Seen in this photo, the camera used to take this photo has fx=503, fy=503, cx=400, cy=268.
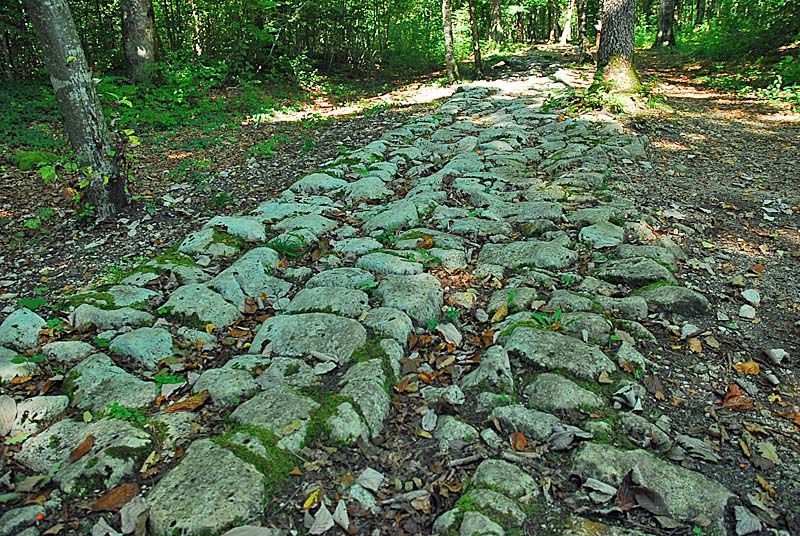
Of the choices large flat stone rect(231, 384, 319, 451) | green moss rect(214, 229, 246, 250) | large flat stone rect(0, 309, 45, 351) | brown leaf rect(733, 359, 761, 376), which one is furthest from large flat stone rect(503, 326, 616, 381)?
large flat stone rect(0, 309, 45, 351)

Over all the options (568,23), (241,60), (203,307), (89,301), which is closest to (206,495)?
(203,307)

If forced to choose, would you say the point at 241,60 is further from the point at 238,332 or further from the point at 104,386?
the point at 104,386

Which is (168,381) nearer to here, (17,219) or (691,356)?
(691,356)

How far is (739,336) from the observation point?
9.57 feet

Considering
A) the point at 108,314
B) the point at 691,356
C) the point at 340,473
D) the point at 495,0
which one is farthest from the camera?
the point at 495,0

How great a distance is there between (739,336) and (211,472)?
2.90 meters

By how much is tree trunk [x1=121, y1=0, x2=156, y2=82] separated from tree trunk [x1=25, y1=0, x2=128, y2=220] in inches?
180

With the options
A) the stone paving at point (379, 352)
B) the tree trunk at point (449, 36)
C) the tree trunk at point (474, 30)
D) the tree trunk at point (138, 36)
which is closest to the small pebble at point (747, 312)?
the stone paving at point (379, 352)

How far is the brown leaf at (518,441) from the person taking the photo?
218 cm

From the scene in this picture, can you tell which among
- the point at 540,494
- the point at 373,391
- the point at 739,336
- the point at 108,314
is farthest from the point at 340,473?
the point at 739,336

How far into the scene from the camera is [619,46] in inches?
303

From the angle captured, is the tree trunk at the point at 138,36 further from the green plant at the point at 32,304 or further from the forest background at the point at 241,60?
the green plant at the point at 32,304

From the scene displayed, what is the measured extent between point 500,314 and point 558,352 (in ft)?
1.79

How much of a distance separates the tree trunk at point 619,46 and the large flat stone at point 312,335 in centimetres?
667
